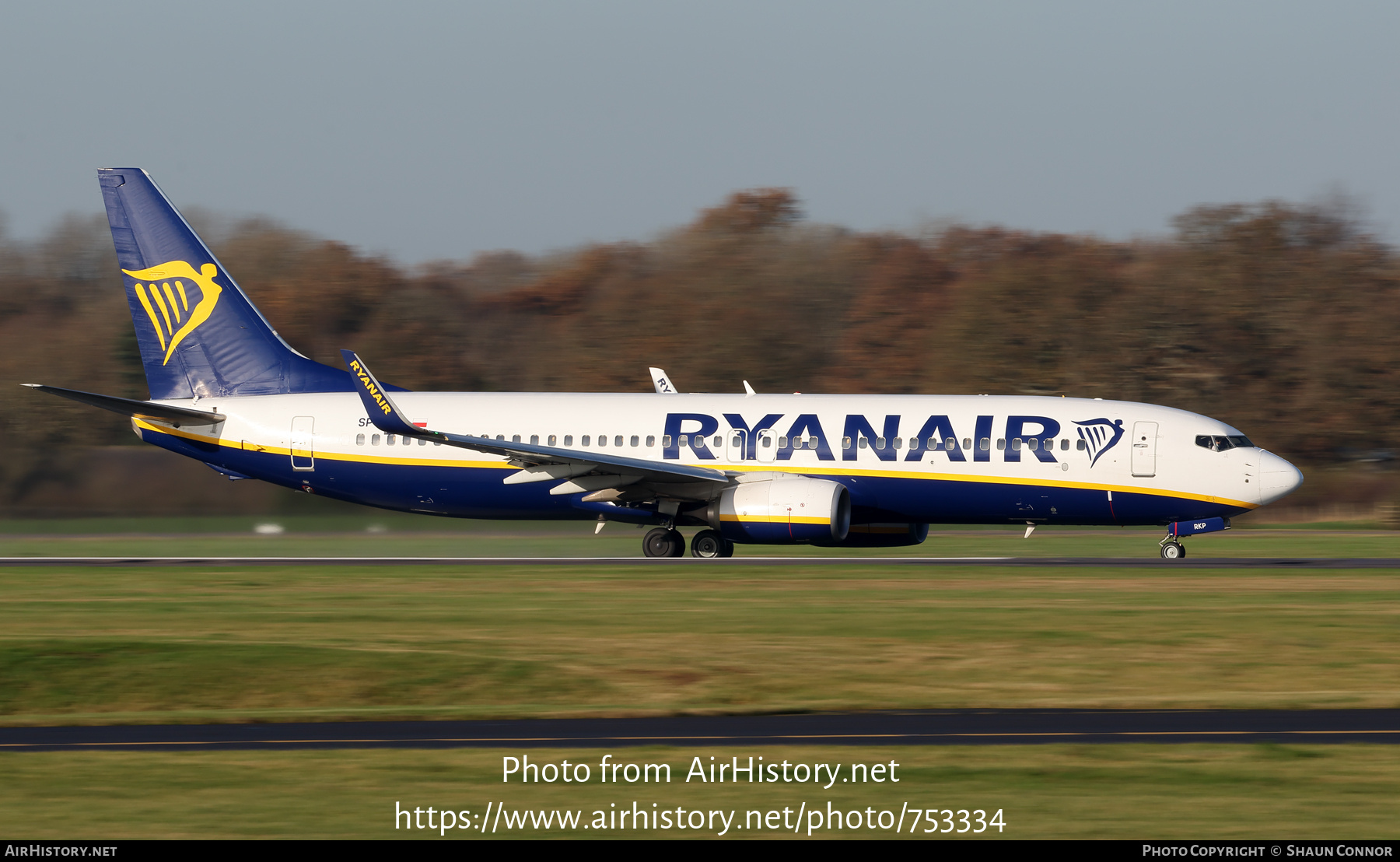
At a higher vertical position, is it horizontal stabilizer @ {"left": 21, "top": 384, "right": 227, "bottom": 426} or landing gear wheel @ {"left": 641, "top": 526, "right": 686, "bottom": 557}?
horizontal stabilizer @ {"left": 21, "top": 384, "right": 227, "bottom": 426}

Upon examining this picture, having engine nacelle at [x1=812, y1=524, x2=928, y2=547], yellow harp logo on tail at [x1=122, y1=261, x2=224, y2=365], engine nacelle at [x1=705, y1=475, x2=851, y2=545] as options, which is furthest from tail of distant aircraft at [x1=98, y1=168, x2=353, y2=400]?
engine nacelle at [x1=812, y1=524, x2=928, y2=547]

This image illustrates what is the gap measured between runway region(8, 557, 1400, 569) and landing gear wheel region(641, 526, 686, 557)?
0.51 m

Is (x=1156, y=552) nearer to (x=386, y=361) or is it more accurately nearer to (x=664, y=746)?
(x=664, y=746)

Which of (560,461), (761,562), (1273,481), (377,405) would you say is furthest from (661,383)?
(1273,481)

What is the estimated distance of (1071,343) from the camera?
64688 mm

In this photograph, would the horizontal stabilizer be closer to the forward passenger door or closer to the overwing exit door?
the overwing exit door

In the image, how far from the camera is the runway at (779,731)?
43.7 ft

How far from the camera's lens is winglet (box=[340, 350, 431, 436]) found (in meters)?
33.9

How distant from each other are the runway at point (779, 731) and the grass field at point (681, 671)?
44cm

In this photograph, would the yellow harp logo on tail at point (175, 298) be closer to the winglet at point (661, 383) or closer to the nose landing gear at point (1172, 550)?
the winglet at point (661, 383)

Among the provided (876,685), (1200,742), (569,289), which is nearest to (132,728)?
(876,685)

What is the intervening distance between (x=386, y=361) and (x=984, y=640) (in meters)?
58.4

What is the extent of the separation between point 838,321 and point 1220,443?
4576cm

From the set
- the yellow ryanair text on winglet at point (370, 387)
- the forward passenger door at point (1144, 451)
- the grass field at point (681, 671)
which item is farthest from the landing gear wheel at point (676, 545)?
the forward passenger door at point (1144, 451)
